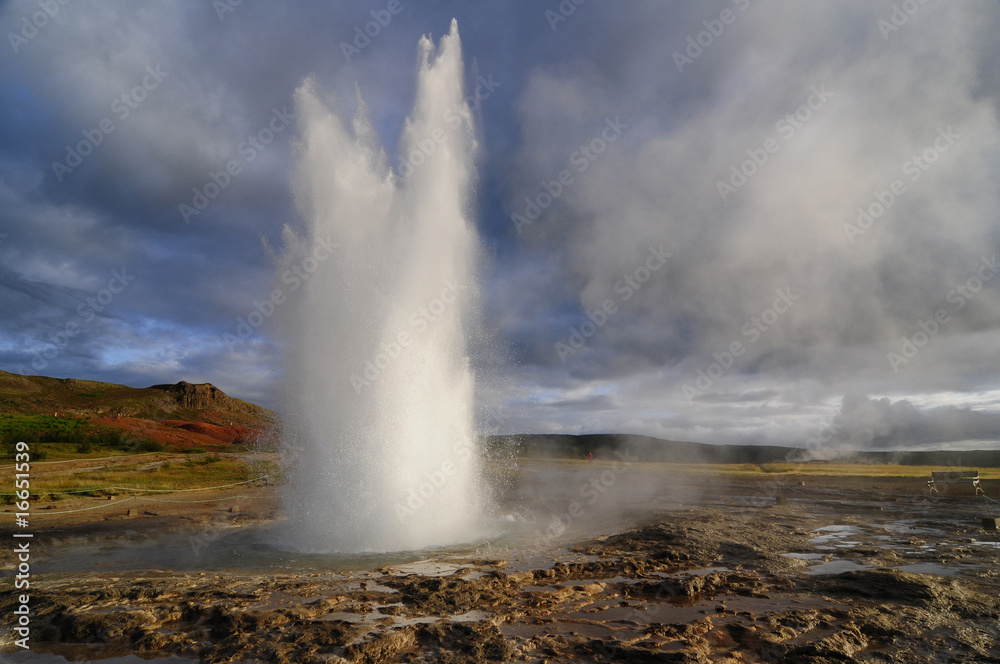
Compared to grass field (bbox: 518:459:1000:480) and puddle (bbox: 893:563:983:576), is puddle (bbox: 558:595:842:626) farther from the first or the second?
grass field (bbox: 518:459:1000:480)

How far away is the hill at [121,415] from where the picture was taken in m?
41.0

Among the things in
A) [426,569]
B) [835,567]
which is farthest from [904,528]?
[426,569]

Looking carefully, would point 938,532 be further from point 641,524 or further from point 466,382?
point 466,382

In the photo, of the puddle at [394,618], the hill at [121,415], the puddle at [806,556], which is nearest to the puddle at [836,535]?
the puddle at [806,556]

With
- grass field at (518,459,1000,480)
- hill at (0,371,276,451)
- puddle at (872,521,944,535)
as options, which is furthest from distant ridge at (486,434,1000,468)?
puddle at (872,521,944,535)

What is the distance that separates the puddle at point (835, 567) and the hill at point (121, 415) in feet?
101

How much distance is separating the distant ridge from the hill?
4553 cm

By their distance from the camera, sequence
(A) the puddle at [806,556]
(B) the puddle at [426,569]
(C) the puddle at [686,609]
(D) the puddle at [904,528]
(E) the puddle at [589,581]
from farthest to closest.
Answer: (D) the puddle at [904,528], (A) the puddle at [806,556], (B) the puddle at [426,569], (E) the puddle at [589,581], (C) the puddle at [686,609]

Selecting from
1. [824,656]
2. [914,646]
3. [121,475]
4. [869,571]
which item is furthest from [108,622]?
Answer: [121,475]

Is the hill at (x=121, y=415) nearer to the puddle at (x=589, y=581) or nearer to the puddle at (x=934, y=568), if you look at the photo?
the puddle at (x=589, y=581)

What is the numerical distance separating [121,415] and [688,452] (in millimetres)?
117722

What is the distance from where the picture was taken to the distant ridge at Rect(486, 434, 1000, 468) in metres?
93.1

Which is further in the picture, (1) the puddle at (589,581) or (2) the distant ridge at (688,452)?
(2) the distant ridge at (688,452)

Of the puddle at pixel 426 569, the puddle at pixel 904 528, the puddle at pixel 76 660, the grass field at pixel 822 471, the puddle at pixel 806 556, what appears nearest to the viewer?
the puddle at pixel 76 660
